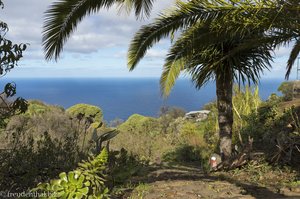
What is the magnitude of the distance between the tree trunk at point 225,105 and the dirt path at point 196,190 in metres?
2.38

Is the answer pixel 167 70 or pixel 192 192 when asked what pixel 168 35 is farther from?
pixel 192 192

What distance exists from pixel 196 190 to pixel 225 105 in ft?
11.7

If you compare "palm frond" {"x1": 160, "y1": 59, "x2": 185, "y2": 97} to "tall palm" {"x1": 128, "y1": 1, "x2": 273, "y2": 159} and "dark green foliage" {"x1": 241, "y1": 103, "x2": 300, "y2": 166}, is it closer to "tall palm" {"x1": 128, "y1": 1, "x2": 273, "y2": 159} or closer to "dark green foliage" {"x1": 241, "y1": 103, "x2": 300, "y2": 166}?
"tall palm" {"x1": 128, "y1": 1, "x2": 273, "y2": 159}

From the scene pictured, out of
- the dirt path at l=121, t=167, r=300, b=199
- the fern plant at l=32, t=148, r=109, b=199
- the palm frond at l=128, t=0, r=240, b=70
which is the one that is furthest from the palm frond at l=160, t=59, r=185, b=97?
the fern plant at l=32, t=148, r=109, b=199

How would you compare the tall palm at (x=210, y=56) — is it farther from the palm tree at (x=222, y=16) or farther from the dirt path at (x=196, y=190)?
the dirt path at (x=196, y=190)

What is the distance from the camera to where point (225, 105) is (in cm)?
909

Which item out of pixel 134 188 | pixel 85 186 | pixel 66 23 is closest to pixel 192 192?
pixel 134 188

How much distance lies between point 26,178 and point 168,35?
365 cm

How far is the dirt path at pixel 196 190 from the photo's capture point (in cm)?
559

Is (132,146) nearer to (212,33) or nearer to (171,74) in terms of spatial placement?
(171,74)

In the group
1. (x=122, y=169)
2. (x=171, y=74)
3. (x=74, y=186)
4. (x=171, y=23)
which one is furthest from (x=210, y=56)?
(x=74, y=186)

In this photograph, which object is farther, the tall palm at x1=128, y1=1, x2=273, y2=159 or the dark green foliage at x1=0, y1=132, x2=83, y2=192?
the tall palm at x1=128, y1=1, x2=273, y2=159

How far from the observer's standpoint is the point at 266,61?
916 cm

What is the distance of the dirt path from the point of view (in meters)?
5.59
